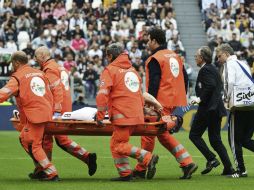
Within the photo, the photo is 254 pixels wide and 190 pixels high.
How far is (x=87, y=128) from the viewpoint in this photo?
16.1 m

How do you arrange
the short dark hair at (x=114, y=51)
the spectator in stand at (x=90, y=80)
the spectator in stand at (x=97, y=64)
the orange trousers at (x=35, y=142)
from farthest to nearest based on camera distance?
the spectator in stand at (x=97, y=64) → the spectator in stand at (x=90, y=80) → the short dark hair at (x=114, y=51) → the orange trousers at (x=35, y=142)

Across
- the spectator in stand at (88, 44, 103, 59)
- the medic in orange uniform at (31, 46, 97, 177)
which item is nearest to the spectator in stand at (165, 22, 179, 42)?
the spectator in stand at (88, 44, 103, 59)

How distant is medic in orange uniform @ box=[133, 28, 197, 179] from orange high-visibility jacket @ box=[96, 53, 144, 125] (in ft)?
1.75

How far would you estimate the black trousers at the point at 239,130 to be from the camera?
16812 mm

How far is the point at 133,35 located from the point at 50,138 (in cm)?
2343

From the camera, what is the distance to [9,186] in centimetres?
1528

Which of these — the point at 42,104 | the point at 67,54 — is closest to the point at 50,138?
the point at 42,104

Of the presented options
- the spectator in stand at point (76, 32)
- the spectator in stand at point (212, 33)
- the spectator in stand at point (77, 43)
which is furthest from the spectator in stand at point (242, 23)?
the spectator in stand at point (77, 43)

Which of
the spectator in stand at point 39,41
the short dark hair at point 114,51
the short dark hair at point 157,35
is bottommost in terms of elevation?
the spectator in stand at point 39,41

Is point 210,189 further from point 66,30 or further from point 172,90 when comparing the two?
point 66,30

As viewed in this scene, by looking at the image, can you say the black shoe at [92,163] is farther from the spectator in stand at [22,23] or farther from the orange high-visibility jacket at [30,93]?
the spectator in stand at [22,23]

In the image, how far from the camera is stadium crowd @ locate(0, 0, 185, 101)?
37750 millimetres

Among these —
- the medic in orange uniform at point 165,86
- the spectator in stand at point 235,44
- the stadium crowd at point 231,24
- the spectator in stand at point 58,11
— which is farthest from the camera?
the spectator in stand at point 58,11

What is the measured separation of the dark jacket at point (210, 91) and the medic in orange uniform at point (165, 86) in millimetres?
547
